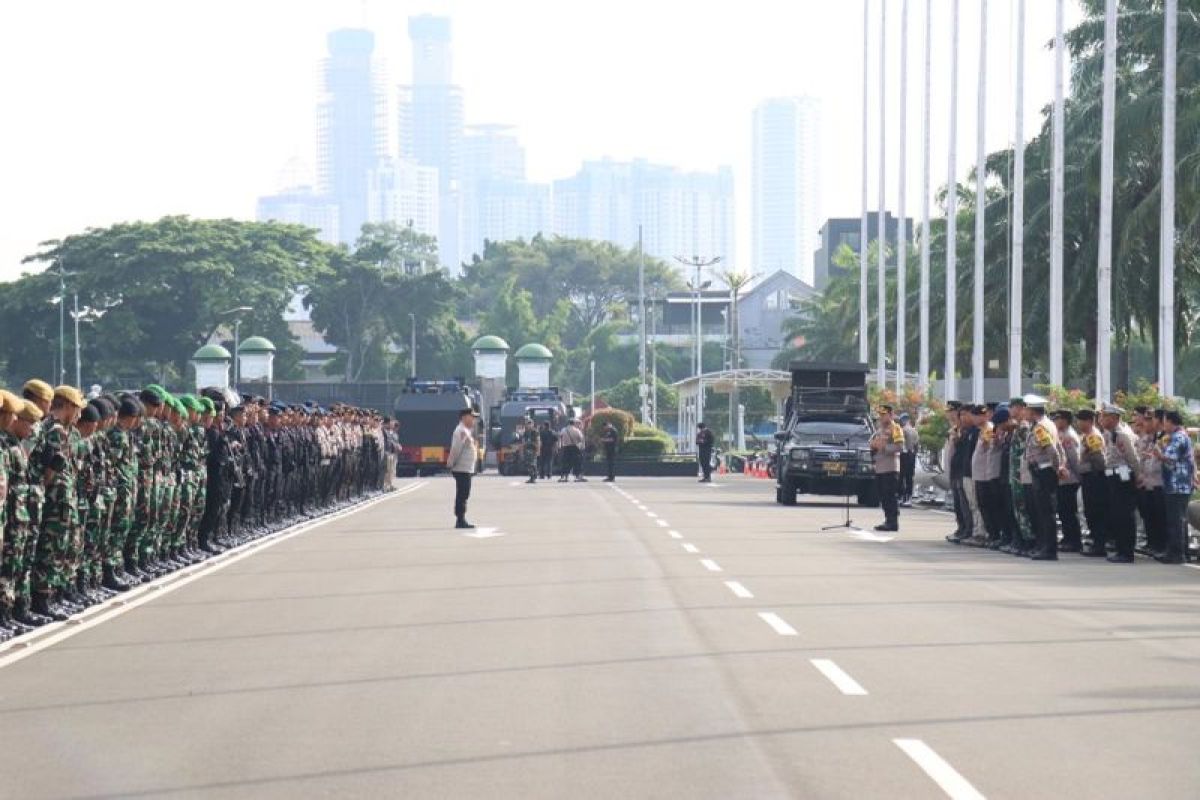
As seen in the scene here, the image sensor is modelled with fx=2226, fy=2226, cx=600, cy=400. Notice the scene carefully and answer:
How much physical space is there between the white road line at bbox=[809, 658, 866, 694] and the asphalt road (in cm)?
4

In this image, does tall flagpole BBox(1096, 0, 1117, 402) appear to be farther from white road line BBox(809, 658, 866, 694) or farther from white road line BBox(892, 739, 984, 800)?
white road line BBox(892, 739, 984, 800)

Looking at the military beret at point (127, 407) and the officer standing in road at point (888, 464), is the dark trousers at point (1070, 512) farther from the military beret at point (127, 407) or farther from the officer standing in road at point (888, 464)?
the military beret at point (127, 407)

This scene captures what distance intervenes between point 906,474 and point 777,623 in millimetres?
28098

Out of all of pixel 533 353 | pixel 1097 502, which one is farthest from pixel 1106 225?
pixel 533 353

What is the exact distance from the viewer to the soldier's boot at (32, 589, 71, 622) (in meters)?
16.5

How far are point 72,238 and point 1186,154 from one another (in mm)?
72080

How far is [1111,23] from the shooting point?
40719 millimetres

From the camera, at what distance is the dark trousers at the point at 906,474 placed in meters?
43.5

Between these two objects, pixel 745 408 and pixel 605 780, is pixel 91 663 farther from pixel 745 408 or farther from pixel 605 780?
pixel 745 408

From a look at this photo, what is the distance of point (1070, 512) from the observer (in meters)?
26.1

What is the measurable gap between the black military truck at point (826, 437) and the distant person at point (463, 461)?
377 inches

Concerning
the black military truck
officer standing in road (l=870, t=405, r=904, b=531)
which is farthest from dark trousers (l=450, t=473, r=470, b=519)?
the black military truck

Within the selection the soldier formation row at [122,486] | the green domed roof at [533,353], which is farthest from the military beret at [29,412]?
the green domed roof at [533,353]

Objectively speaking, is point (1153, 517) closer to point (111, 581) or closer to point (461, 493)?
point (461, 493)
